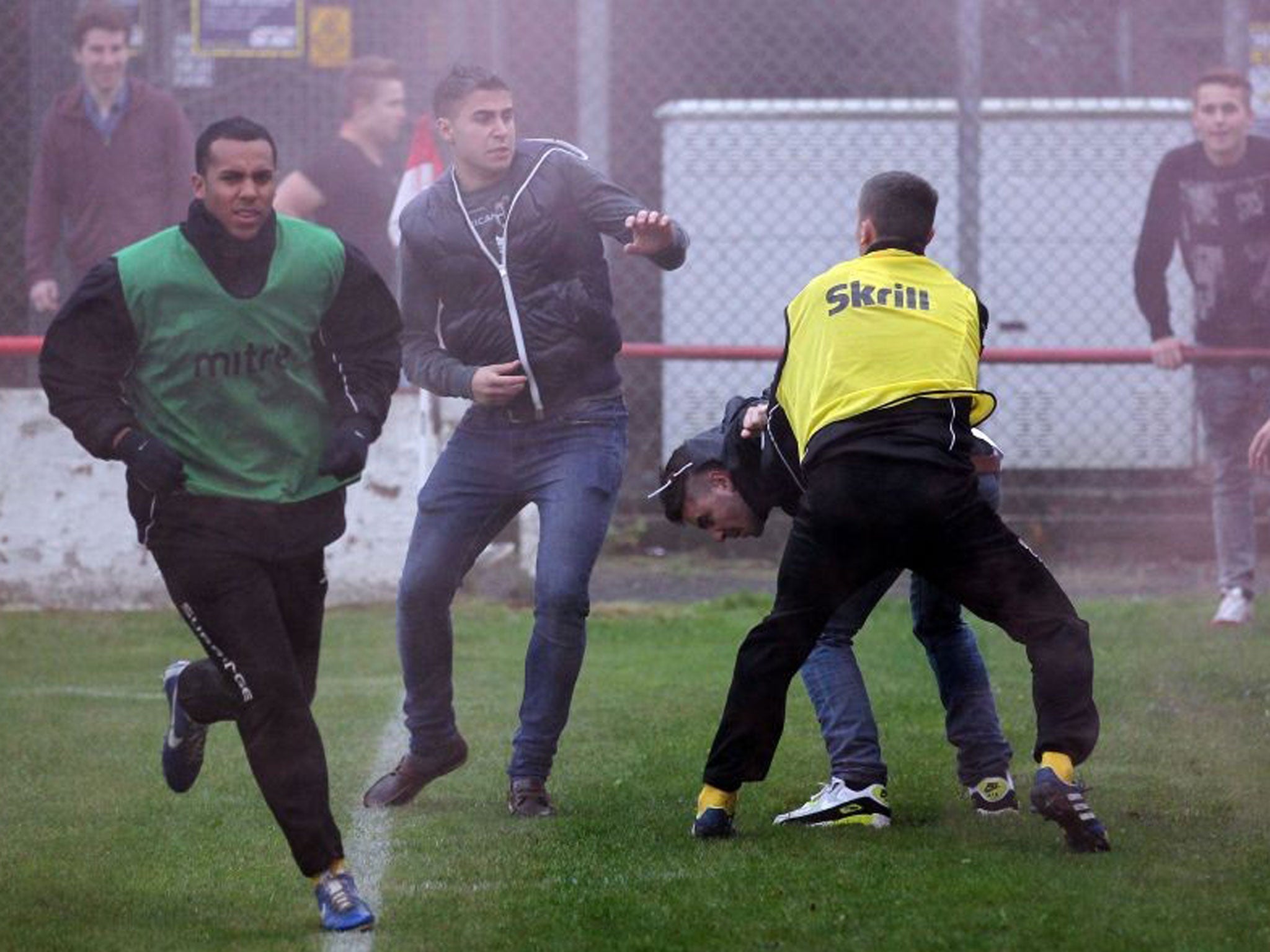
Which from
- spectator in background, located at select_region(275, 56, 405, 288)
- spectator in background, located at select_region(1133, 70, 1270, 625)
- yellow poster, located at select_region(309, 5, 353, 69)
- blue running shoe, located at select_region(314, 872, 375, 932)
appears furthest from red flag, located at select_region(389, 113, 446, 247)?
blue running shoe, located at select_region(314, 872, 375, 932)

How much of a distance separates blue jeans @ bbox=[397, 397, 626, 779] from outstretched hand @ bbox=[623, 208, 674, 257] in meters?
0.57

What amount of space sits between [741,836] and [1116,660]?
336cm

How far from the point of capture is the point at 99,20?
10.2 m

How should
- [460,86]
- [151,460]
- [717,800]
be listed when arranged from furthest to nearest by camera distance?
[460,86], [717,800], [151,460]

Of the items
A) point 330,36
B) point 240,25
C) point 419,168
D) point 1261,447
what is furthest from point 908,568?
point 330,36

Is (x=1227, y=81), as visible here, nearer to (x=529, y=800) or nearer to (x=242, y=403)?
(x=529, y=800)

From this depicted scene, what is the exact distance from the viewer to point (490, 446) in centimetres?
650

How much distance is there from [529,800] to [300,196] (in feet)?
15.8

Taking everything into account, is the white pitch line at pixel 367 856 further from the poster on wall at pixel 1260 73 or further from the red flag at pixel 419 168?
the poster on wall at pixel 1260 73

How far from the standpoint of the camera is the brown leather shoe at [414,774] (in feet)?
21.0

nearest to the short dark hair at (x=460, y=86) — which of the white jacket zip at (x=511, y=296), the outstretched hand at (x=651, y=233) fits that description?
the white jacket zip at (x=511, y=296)

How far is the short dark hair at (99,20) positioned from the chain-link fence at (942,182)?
122 inches

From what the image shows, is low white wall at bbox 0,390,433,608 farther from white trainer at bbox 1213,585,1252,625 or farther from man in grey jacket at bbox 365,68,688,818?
man in grey jacket at bbox 365,68,688,818

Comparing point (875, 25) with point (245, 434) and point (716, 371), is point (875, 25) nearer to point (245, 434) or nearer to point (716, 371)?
point (716, 371)
